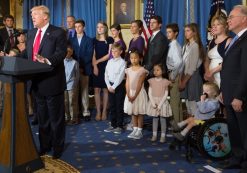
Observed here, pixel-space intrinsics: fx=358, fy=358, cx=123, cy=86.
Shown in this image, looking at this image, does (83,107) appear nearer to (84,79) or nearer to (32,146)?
(84,79)

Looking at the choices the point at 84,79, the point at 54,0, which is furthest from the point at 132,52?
the point at 54,0

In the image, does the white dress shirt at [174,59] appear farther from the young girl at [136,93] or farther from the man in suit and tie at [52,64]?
the man in suit and tie at [52,64]

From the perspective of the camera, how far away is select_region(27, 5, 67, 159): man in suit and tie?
381cm

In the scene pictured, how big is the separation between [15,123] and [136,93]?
6.89 feet

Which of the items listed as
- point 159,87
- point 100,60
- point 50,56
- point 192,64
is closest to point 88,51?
point 100,60

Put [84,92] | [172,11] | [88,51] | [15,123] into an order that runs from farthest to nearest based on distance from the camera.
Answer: [172,11] < [84,92] < [88,51] < [15,123]

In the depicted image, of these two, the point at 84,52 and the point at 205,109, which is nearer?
the point at 205,109

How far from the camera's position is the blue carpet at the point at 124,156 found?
3.79 meters

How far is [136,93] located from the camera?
5.02m

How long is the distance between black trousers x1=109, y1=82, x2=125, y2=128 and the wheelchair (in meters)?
1.53

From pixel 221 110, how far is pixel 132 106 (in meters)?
1.23

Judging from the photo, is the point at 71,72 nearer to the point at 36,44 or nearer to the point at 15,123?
the point at 36,44

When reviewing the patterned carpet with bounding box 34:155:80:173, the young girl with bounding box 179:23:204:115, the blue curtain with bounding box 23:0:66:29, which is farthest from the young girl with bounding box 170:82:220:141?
the blue curtain with bounding box 23:0:66:29

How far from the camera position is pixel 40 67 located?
3311mm
